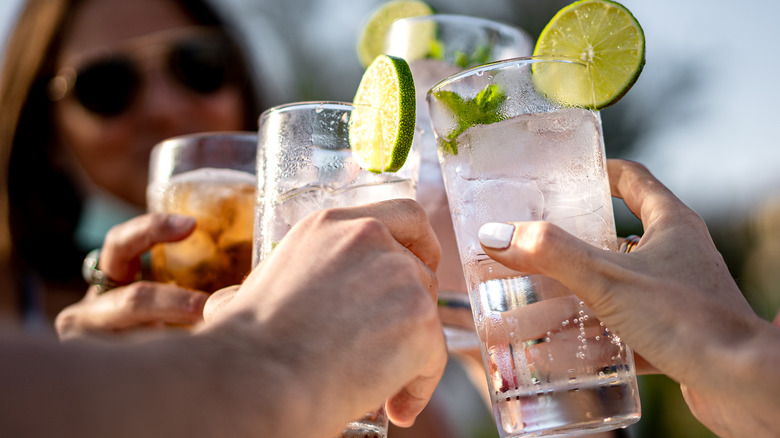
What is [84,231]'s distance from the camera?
16.2 ft

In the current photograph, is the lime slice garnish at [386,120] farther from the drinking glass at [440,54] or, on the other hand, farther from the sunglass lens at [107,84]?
the sunglass lens at [107,84]

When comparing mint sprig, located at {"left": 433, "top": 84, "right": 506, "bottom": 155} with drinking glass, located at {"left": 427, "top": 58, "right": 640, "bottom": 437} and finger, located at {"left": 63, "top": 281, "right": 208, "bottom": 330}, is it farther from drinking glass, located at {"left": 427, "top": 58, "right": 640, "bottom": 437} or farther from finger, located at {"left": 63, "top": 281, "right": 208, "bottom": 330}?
finger, located at {"left": 63, "top": 281, "right": 208, "bottom": 330}

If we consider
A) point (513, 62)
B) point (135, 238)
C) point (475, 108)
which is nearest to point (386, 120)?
point (475, 108)

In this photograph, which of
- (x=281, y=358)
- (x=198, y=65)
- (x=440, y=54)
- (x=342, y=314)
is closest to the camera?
(x=281, y=358)

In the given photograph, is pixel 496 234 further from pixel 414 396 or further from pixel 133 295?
pixel 133 295

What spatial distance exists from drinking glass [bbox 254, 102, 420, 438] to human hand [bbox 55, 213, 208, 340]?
667 mm

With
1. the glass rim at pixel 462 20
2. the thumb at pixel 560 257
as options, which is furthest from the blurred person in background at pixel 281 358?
the glass rim at pixel 462 20

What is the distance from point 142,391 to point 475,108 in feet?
3.47

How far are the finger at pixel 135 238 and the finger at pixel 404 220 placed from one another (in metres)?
1.05

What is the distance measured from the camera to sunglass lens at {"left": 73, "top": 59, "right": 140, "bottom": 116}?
13.8ft

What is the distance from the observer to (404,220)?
5.31 ft

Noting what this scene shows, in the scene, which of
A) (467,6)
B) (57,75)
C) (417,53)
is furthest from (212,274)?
(467,6)

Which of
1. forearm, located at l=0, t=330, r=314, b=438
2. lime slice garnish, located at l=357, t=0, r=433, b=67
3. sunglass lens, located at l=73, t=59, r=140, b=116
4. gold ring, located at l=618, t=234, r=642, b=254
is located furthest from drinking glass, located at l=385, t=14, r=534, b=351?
sunglass lens, located at l=73, t=59, r=140, b=116

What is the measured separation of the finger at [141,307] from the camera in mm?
2363
